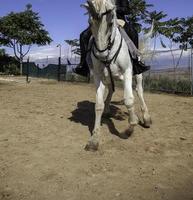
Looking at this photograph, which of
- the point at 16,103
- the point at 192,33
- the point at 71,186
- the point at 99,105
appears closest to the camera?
the point at 71,186

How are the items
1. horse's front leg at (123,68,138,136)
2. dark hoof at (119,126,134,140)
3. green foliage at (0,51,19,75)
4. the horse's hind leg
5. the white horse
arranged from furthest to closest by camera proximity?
green foliage at (0,51,19,75) → the horse's hind leg → dark hoof at (119,126,134,140) → horse's front leg at (123,68,138,136) → the white horse

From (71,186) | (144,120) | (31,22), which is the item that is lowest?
(71,186)

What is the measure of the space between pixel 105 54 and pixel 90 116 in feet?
8.39

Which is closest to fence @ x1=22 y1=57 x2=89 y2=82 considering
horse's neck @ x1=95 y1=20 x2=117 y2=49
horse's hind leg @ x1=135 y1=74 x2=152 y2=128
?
horse's hind leg @ x1=135 y1=74 x2=152 y2=128

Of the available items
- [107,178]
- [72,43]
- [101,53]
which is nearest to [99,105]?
[101,53]

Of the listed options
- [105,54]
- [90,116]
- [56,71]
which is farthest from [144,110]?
[56,71]

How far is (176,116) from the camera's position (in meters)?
8.69

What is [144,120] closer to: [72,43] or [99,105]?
[99,105]

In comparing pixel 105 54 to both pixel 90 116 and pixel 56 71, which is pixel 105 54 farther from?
pixel 56 71

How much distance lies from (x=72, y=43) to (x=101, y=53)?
79.9ft

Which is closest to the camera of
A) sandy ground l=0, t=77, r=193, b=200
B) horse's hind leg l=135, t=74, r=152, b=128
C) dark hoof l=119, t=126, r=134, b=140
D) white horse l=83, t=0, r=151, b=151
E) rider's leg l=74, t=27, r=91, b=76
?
sandy ground l=0, t=77, r=193, b=200

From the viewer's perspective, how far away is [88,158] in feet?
18.9

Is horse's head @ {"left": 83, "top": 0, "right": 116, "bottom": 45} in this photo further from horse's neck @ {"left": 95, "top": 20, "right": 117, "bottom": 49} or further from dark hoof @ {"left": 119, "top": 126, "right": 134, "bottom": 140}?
dark hoof @ {"left": 119, "top": 126, "right": 134, "bottom": 140}

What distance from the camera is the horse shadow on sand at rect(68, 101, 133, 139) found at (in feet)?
24.9
